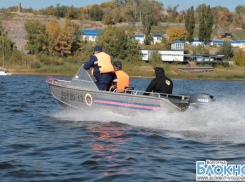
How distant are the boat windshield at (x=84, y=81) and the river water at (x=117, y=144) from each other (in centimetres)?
79

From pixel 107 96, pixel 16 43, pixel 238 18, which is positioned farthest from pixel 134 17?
pixel 107 96

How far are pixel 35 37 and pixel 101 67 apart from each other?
2644 inches

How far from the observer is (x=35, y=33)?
7906 centimetres

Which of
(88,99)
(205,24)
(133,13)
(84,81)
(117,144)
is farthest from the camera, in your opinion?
(133,13)

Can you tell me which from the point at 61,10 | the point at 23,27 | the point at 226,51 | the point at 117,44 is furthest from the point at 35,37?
the point at 61,10

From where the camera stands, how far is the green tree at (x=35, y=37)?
252ft

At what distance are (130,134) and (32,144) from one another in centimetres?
240

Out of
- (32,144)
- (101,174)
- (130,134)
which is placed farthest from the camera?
(130,134)

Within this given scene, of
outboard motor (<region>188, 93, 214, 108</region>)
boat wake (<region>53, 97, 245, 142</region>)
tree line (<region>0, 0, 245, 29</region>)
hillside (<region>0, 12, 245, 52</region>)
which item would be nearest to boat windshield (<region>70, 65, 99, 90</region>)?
boat wake (<region>53, 97, 245, 142</region>)

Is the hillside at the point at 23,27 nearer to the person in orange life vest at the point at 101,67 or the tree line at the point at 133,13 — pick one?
the tree line at the point at 133,13

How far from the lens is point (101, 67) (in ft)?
42.4

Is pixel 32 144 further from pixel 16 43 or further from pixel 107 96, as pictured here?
pixel 16 43

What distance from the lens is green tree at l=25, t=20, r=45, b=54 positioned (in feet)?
252

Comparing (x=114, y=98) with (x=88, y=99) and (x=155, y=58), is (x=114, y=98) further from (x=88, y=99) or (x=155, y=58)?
(x=155, y=58)
